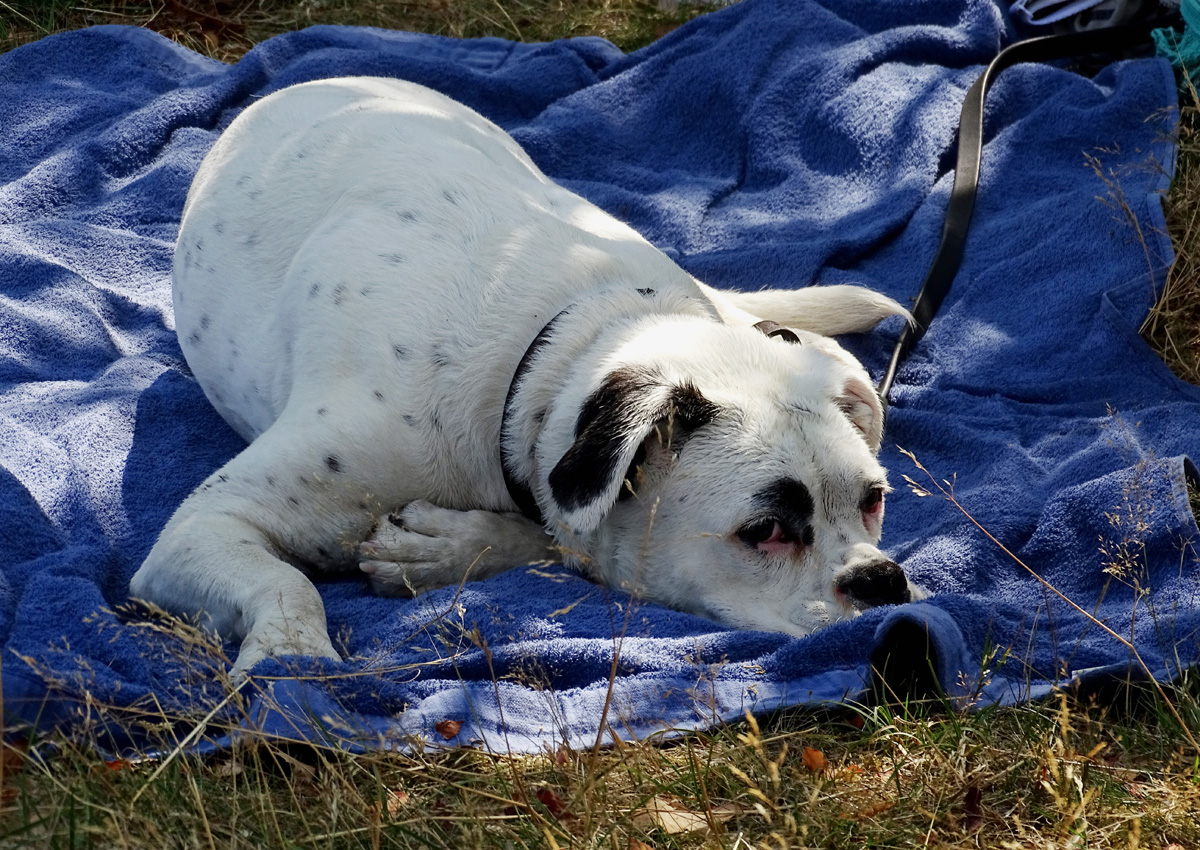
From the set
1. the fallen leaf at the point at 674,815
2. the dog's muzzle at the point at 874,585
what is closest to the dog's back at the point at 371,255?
the dog's muzzle at the point at 874,585

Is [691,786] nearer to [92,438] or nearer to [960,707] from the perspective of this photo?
[960,707]

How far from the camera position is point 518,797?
101 inches

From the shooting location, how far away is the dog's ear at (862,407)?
3.48 m

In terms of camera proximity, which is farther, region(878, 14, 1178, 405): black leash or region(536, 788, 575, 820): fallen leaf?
region(878, 14, 1178, 405): black leash

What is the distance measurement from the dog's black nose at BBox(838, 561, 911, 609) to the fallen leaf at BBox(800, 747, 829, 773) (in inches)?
18.6

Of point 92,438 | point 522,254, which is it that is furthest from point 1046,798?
point 92,438

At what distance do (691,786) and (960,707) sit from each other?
0.71m

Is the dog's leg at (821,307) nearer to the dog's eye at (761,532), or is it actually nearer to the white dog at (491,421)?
the white dog at (491,421)

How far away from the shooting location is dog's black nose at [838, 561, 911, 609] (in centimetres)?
303

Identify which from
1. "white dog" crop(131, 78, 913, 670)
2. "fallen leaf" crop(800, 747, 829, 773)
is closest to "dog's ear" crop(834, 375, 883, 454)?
"white dog" crop(131, 78, 913, 670)

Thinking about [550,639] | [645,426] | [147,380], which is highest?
[645,426]

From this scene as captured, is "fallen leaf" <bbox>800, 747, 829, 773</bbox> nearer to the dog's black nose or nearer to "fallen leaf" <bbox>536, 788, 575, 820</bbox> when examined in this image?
the dog's black nose

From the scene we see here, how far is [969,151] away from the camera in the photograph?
567 centimetres

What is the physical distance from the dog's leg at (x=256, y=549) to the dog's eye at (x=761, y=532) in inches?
43.0
